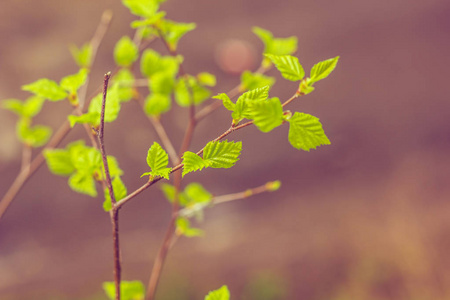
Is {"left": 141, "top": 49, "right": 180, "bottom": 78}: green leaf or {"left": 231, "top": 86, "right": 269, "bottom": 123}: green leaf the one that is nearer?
{"left": 231, "top": 86, "right": 269, "bottom": 123}: green leaf

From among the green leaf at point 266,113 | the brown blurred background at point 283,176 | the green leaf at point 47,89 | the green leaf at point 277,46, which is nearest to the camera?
the green leaf at point 266,113

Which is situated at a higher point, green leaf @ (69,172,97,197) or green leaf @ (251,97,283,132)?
green leaf @ (251,97,283,132)

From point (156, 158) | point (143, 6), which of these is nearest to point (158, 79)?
point (143, 6)

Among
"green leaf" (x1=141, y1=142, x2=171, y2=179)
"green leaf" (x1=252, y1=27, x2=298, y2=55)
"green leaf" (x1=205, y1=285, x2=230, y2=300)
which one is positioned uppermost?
"green leaf" (x1=252, y1=27, x2=298, y2=55)

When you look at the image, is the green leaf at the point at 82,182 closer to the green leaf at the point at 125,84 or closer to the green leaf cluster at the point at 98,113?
the green leaf cluster at the point at 98,113

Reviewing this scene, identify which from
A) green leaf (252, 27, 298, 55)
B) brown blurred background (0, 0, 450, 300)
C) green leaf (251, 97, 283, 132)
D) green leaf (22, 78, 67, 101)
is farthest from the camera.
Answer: brown blurred background (0, 0, 450, 300)

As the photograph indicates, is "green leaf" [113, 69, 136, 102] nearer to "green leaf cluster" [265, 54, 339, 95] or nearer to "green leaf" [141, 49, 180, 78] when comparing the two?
"green leaf" [141, 49, 180, 78]

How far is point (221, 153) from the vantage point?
0.31m

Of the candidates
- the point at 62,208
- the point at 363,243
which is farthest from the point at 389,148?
the point at 62,208

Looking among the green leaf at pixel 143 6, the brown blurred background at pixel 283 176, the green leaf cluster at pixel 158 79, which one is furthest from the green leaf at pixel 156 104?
the brown blurred background at pixel 283 176

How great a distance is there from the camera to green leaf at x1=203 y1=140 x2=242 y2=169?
303 millimetres

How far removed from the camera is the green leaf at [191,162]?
0.29 meters

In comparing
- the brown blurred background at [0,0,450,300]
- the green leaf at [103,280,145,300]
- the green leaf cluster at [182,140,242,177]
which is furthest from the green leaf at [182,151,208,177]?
the brown blurred background at [0,0,450,300]

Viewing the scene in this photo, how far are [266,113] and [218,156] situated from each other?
0.21 feet
